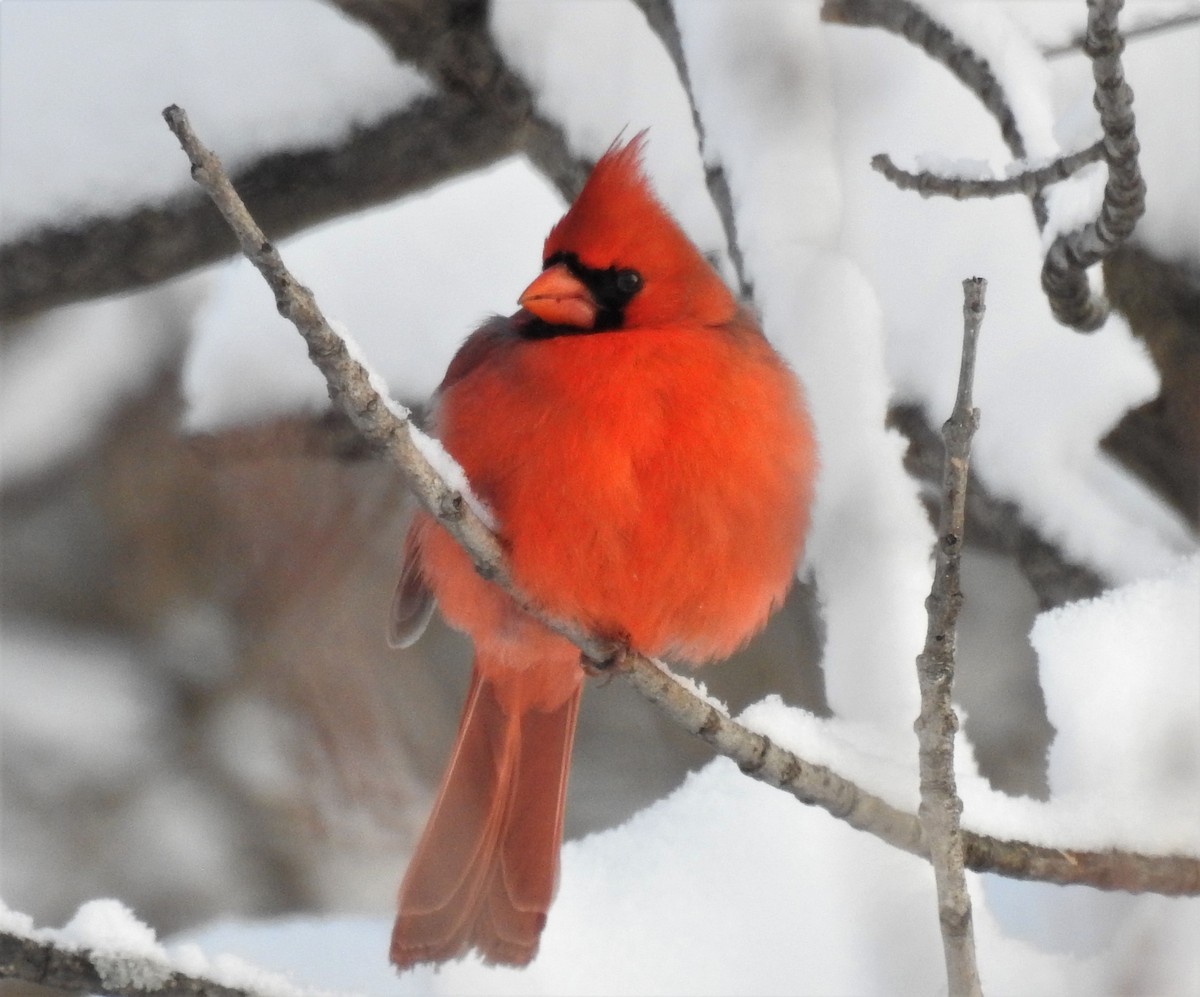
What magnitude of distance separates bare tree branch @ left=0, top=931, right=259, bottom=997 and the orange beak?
0.85 meters

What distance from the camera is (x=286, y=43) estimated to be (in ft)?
8.55

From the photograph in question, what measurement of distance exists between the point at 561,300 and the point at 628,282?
0.11m

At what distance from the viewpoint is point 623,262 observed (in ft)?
6.69

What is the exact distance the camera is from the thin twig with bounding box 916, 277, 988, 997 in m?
1.25

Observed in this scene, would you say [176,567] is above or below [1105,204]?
above

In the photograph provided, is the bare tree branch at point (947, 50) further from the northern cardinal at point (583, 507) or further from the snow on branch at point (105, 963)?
the snow on branch at point (105, 963)

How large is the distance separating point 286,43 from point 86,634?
153cm

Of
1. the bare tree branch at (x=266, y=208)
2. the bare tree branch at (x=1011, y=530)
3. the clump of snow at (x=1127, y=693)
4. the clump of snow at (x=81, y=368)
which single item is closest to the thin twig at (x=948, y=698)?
the clump of snow at (x=1127, y=693)

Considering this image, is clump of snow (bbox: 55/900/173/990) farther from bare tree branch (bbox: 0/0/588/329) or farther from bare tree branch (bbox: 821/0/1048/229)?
bare tree branch (bbox: 821/0/1048/229)

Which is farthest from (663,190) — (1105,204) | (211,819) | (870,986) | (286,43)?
(211,819)

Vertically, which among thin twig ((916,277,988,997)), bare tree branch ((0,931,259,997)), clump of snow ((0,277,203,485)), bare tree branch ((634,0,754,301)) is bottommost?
bare tree branch ((0,931,259,997))

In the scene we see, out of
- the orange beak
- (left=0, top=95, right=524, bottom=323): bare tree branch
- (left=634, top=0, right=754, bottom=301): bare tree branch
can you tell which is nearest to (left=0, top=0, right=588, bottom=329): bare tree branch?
(left=0, top=95, right=524, bottom=323): bare tree branch

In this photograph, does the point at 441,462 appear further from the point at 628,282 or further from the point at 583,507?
the point at 628,282

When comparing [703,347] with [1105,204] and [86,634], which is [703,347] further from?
[86,634]
